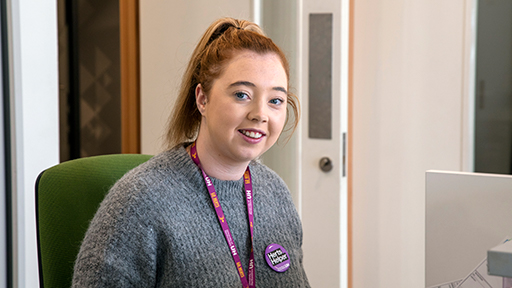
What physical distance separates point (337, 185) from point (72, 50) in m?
2.07

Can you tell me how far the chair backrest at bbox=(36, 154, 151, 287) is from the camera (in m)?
1.03

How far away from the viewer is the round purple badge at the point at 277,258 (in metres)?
0.99

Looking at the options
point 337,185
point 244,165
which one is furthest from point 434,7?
point 244,165

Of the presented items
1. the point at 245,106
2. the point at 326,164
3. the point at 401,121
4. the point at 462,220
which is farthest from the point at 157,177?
the point at 401,121

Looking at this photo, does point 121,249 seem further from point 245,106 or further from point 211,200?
point 245,106

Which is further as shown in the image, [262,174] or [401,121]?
[401,121]

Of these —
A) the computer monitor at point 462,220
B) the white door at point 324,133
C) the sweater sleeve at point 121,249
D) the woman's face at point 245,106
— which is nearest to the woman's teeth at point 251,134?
the woman's face at point 245,106

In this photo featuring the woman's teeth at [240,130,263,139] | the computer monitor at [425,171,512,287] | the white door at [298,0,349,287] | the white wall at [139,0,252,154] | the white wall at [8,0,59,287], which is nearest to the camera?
the computer monitor at [425,171,512,287]

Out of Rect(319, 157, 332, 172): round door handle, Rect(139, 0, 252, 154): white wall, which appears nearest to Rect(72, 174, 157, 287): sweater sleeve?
Rect(319, 157, 332, 172): round door handle

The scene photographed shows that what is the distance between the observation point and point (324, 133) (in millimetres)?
1899

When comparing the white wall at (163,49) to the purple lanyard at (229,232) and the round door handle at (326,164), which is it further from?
the purple lanyard at (229,232)

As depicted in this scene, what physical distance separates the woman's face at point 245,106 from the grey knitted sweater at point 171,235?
97mm

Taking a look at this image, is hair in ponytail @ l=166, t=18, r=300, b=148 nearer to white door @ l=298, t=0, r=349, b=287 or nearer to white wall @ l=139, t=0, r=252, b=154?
white door @ l=298, t=0, r=349, b=287

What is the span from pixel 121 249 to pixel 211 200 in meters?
0.20
